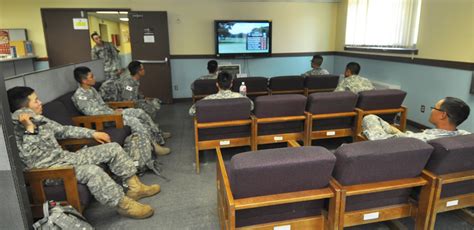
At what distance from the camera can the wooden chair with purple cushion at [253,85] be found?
427 cm

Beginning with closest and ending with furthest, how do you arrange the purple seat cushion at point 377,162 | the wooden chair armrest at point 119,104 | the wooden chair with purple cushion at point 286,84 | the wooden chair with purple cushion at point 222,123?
the purple seat cushion at point 377,162, the wooden chair with purple cushion at point 222,123, the wooden chair armrest at point 119,104, the wooden chair with purple cushion at point 286,84

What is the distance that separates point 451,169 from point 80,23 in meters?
6.24

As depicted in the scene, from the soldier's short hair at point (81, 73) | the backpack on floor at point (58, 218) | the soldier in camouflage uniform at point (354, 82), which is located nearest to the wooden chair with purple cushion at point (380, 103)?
the soldier in camouflage uniform at point (354, 82)

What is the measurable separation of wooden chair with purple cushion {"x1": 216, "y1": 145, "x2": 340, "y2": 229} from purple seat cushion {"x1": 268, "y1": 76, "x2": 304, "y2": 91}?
289 centimetres

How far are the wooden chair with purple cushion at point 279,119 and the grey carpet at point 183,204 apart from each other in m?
0.61

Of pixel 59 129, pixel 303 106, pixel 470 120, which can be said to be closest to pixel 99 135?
pixel 59 129

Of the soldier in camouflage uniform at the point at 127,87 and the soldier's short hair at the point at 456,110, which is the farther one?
the soldier in camouflage uniform at the point at 127,87

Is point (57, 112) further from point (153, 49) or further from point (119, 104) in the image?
point (153, 49)

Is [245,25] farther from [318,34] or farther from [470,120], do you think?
[470,120]

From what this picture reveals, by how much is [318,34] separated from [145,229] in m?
5.80

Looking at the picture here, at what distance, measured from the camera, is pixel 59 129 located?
232 cm

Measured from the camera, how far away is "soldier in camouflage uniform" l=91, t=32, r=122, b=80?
5184mm

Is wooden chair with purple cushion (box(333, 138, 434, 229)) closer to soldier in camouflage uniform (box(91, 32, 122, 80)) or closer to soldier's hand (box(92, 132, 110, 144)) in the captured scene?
soldier's hand (box(92, 132, 110, 144))

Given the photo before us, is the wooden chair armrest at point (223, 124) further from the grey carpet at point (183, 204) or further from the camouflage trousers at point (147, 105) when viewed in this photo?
the camouflage trousers at point (147, 105)
